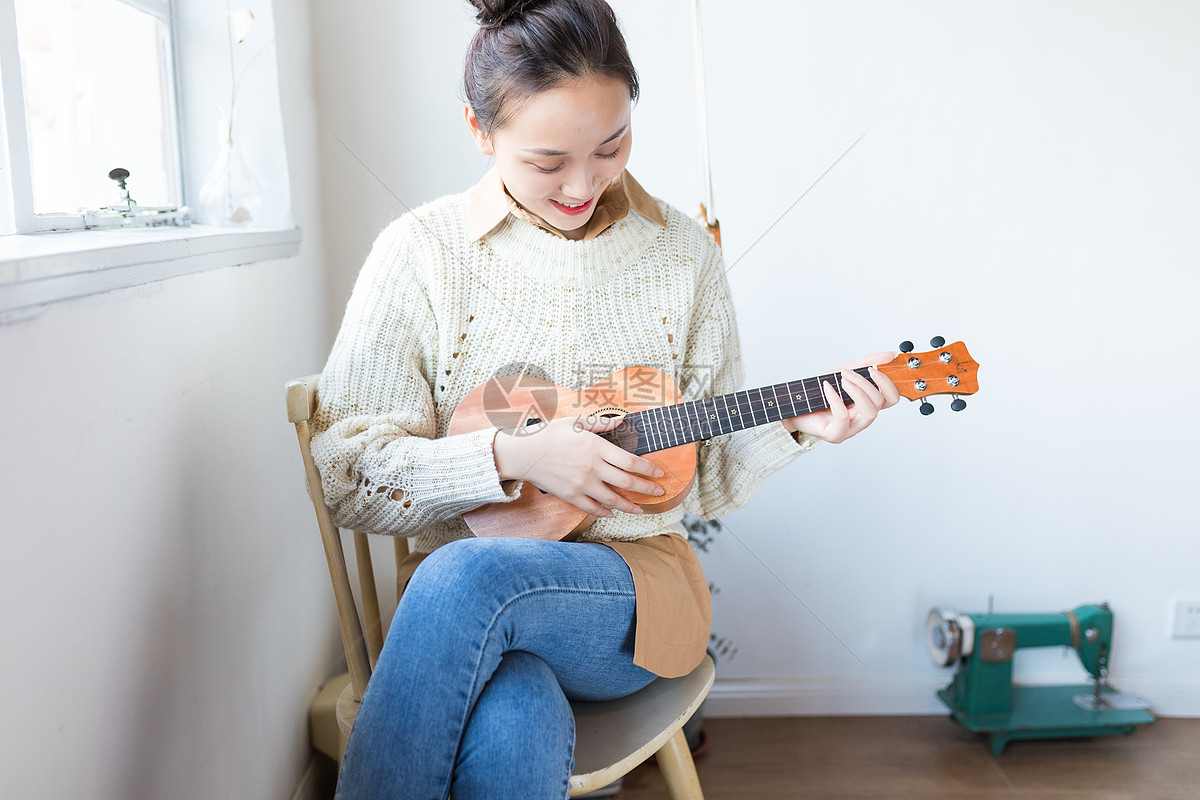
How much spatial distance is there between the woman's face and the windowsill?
358 millimetres

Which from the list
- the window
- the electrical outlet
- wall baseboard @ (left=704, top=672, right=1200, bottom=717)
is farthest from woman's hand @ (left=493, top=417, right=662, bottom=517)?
the electrical outlet

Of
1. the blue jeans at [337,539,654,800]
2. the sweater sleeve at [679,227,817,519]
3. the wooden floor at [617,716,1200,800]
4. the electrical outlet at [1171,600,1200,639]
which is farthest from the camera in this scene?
the electrical outlet at [1171,600,1200,639]

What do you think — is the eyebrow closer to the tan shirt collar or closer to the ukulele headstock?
the tan shirt collar

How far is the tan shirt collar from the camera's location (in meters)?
1.11

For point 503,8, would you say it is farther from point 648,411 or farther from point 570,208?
point 648,411

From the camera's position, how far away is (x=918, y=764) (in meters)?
1.61

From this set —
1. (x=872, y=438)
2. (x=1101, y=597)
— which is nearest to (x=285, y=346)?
(x=872, y=438)

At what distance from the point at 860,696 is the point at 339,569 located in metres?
1.17

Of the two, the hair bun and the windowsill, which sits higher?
the hair bun

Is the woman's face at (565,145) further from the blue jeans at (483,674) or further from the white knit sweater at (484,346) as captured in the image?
the blue jeans at (483,674)

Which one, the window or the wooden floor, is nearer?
the window

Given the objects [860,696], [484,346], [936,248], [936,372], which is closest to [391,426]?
[484,346]

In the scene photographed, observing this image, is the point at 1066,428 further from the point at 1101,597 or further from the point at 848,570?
the point at 848,570

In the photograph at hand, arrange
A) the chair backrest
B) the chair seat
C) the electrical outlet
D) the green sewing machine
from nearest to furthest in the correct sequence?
the chair seat
the chair backrest
the green sewing machine
the electrical outlet
